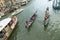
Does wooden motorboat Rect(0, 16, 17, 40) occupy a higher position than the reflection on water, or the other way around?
wooden motorboat Rect(0, 16, 17, 40)

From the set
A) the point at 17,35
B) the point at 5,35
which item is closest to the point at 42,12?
the point at 17,35

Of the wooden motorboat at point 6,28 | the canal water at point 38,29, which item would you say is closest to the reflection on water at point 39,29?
the canal water at point 38,29

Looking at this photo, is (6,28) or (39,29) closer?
(6,28)

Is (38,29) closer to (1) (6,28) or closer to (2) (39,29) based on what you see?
(2) (39,29)

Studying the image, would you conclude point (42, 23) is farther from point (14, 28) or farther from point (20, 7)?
point (20, 7)

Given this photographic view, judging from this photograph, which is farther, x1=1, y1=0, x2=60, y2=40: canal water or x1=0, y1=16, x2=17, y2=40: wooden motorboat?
x1=1, y1=0, x2=60, y2=40: canal water

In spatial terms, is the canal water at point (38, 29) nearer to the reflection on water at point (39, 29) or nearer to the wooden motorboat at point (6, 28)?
the reflection on water at point (39, 29)

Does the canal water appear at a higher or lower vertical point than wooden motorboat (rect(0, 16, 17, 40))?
lower

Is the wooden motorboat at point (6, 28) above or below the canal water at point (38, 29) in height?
above

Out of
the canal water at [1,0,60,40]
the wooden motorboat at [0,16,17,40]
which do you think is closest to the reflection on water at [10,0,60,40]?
the canal water at [1,0,60,40]

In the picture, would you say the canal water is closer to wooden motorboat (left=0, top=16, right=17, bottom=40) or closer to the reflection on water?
the reflection on water

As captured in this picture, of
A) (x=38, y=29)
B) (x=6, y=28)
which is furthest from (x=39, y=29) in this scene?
(x=6, y=28)
